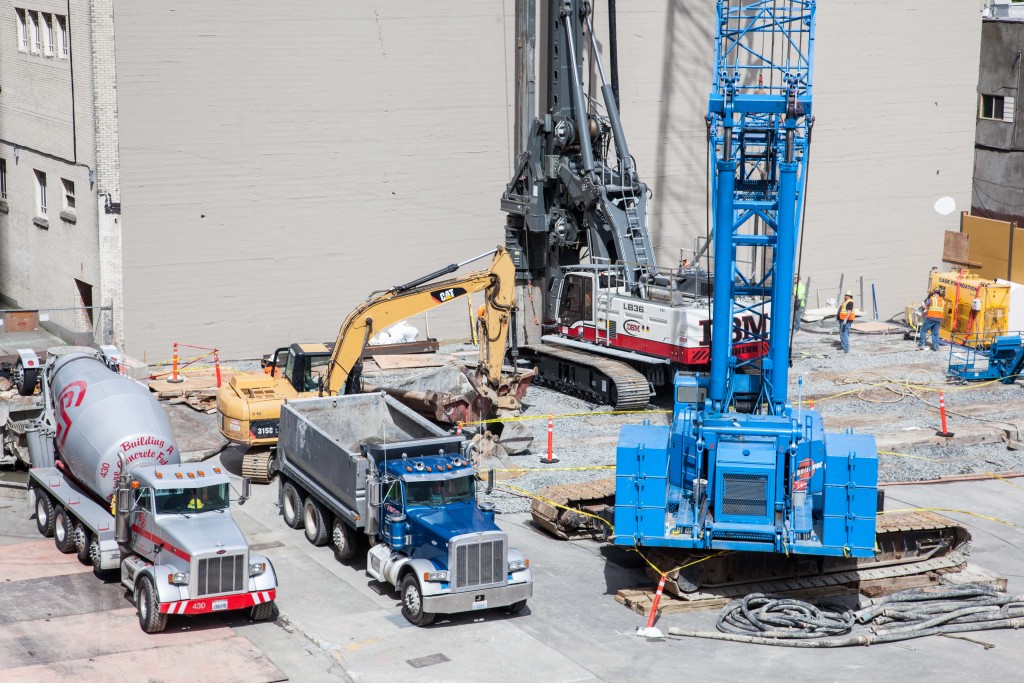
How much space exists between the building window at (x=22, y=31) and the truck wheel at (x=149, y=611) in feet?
70.2

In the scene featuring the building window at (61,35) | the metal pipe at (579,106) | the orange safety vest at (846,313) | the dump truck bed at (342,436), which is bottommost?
the dump truck bed at (342,436)

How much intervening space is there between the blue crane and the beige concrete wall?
1529 cm

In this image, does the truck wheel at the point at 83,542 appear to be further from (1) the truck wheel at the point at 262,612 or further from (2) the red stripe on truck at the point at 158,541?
(1) the truck wheel at the point at 262,612

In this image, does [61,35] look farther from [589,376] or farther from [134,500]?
[134,500]

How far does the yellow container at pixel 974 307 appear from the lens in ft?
119

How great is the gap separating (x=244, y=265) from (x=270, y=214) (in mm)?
1392

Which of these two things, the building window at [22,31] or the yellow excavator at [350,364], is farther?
the building window at [22,31]

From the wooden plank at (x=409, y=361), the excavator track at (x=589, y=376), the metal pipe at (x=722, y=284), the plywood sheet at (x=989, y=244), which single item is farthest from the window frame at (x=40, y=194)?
the plywood sheet at (x=989, y=244)

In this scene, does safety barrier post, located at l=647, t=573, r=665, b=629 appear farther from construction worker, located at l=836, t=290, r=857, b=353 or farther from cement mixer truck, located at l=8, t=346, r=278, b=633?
construction worker, located at l=836, t=290, r=857, b=353

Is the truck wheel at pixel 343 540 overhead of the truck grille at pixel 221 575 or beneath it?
beneath

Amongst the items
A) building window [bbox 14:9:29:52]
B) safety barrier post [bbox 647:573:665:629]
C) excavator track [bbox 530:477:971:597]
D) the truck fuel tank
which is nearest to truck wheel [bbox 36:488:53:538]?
the truck fuel tank

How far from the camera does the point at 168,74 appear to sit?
32.4m

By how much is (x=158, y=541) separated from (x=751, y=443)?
26.2ft

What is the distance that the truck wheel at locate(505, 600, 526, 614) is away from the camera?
18656 millimetres
